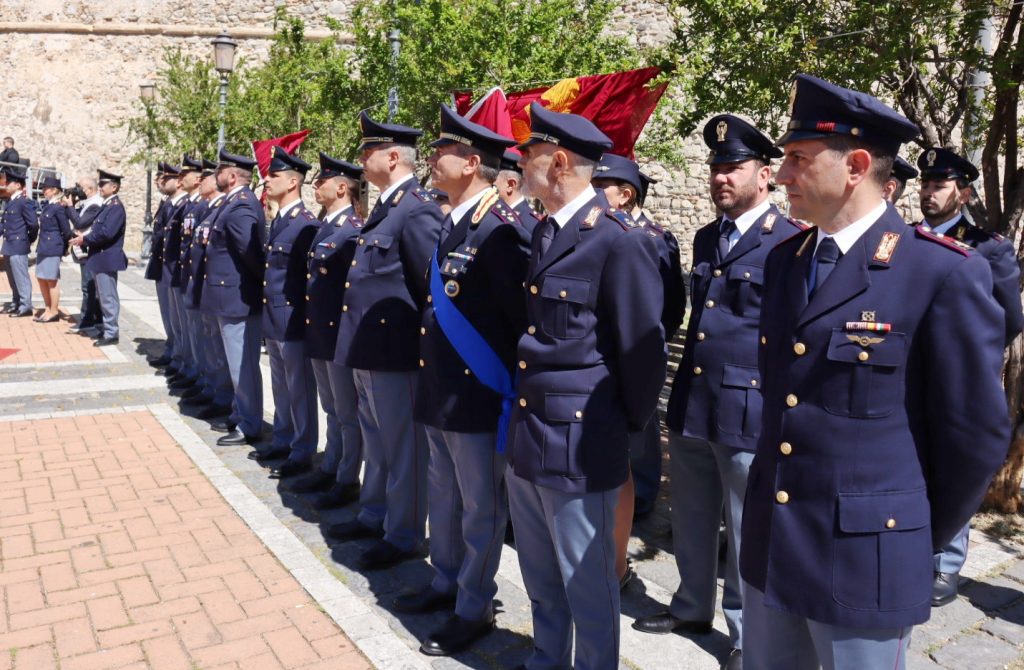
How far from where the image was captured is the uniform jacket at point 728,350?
345 centimetres

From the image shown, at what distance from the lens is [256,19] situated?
1237 inches

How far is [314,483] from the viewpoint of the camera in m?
5.53

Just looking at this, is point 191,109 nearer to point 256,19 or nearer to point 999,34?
point 256,19

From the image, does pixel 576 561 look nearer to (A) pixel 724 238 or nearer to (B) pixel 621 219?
(B) pixel 621 219

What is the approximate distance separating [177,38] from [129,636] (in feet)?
106

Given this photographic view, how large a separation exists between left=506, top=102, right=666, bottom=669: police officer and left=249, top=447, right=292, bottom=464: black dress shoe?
3515 mm

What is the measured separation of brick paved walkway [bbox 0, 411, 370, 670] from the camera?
3.51 m

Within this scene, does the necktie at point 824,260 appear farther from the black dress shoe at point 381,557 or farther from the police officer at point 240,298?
the police officer at point 240,298

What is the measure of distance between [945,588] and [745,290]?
71.7 inches

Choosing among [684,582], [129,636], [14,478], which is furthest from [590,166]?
[14,478]

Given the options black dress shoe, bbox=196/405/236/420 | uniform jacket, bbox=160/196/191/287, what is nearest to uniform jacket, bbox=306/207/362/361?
black dress shoe, bbox=196/405/236/420

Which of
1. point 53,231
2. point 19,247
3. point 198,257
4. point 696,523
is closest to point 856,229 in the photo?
point 696,523

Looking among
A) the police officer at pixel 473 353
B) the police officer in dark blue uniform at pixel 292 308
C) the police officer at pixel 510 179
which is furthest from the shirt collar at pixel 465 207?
the police officer in dark blue uniform at pixel 292 308

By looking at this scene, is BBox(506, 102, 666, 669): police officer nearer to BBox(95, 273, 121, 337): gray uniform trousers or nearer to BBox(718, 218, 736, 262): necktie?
BBox(718, 218, 736, 262): necktie
